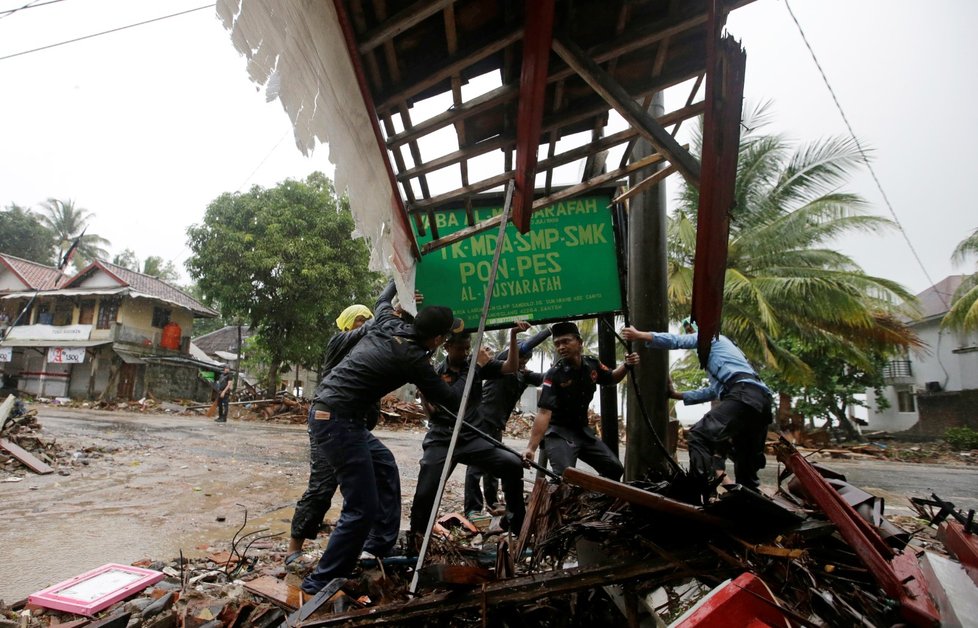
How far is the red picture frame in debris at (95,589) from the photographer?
2568mm

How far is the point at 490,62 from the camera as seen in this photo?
2.34 meters

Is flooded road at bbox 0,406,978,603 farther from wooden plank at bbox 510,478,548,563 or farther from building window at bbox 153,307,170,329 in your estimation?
building window at bbox 153,307,170,329

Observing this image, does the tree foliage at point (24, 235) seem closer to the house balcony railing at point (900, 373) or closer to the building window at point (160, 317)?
the building window at point (160, 317)

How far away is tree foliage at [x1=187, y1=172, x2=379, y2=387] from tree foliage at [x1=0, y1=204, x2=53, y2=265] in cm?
2364

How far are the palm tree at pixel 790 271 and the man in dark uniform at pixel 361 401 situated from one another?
11352 millimetres

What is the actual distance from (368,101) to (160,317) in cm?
2854

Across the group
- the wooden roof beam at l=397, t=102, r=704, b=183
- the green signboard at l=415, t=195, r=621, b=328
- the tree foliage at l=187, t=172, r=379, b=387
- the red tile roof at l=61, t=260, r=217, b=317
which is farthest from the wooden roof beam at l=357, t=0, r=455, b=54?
the red tile roof at l=61, t=260, r=217, b=317

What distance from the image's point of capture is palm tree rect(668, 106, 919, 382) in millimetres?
12898

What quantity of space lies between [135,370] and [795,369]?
27778 millimetres

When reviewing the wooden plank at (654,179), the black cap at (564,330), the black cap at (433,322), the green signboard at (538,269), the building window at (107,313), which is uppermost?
the building window at (107,313)

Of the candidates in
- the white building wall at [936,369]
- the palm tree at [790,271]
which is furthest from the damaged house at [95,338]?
the white building wall at [936,369]

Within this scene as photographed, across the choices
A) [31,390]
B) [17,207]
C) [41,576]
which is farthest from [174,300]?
[41,576]

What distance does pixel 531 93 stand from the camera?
2.24 meters

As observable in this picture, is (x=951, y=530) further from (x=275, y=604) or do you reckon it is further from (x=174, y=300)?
(x=174, y=300)
